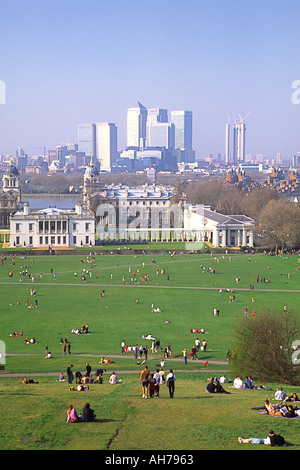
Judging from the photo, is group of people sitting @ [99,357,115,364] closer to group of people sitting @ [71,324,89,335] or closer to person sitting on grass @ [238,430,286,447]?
group of people sitting @ [71,324,89,335]

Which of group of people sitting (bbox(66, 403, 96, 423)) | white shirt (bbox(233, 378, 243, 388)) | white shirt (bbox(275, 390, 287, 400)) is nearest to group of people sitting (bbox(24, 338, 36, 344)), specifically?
white shirt (bbox(233, 378, 243, 388))

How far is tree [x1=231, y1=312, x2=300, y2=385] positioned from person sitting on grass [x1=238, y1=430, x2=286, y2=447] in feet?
29.1

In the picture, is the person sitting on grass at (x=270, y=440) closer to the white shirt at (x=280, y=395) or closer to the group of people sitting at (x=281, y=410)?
the group of people sitting at (x=281, y=410)

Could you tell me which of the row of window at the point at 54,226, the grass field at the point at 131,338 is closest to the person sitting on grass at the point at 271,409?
the grass field at the point at 131,338

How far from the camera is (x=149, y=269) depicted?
59.1 metres

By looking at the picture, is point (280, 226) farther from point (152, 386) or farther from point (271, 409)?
point (271, 409)

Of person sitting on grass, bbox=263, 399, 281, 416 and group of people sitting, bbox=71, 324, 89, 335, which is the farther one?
group of people sitting, bbox=71, 324, 89, 335

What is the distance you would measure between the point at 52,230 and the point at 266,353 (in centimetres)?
5545

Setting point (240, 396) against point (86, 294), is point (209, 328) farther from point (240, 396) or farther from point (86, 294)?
point (240, 396)

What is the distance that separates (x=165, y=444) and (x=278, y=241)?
61.0 m

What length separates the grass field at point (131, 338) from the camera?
599 inches

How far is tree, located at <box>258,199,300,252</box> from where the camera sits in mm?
72500
